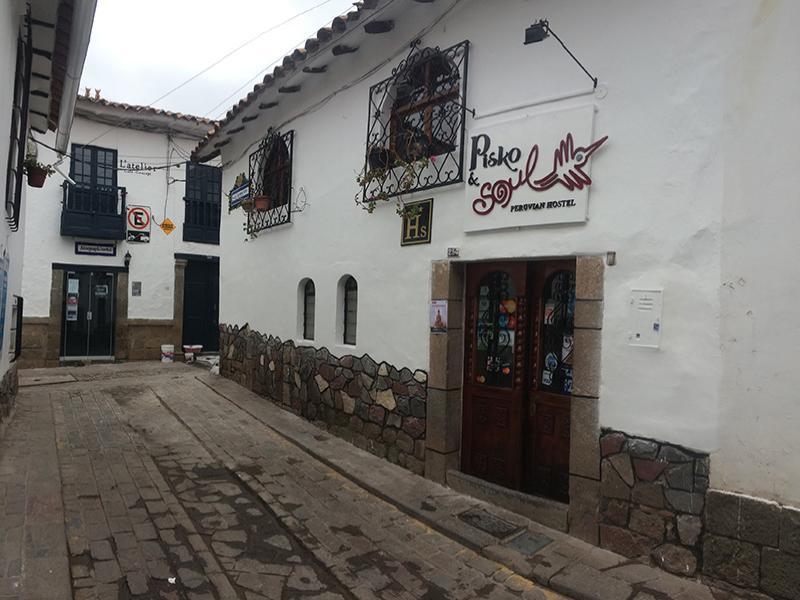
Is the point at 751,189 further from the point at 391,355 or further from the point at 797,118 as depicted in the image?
the point at 391,355

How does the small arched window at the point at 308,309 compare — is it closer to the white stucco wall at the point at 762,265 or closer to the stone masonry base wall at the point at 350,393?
the stone masonry base wall at the point at 350,393

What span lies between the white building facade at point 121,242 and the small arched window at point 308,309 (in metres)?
7.65

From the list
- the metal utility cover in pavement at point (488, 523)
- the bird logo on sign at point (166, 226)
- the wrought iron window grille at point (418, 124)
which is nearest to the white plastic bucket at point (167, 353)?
the bird logo on sign at point (166, 226)

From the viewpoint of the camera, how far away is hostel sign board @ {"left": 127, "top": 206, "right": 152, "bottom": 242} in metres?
13.3

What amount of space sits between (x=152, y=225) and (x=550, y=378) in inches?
474

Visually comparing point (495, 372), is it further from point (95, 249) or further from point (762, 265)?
point (95, 249)

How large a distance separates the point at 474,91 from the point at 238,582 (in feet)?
14.3

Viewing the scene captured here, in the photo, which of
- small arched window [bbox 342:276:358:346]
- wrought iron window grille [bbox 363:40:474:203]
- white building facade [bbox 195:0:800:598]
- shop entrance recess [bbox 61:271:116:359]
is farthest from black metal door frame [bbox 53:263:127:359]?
wrought iron window grille [bbox 363:40:474:203]

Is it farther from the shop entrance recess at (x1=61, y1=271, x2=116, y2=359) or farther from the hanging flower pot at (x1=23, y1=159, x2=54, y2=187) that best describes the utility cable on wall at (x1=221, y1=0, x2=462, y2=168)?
the shop entrance recess at (x1=61, y1=271, x2=116, y2=359)

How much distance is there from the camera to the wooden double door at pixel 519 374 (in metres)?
4.43

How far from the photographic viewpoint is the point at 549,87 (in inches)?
170

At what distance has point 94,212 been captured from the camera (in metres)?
12.8

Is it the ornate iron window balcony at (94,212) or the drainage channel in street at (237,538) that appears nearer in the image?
the drainage channel in street at (237,538)

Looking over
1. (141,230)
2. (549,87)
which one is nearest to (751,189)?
(549,87)
